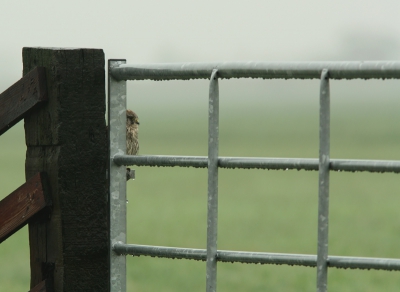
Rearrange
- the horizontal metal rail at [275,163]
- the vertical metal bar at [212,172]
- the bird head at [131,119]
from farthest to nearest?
the bird head at [131,119] < the vertical metal bar at [212,172] < the horizontal metal rail at [275,163]

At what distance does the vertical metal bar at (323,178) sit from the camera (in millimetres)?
2371

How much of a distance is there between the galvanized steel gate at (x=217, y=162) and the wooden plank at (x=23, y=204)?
248 mm

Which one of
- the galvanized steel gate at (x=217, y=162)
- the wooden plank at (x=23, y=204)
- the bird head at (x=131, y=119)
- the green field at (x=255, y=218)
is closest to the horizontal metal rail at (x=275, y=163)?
the galvanized steel gate at (x=217, y=162)

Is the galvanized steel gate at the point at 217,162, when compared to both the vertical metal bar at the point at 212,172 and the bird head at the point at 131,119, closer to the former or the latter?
the vertical metal bar at the point at 212,172

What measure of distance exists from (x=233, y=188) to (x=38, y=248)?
3970 cm

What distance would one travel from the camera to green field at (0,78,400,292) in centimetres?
1736

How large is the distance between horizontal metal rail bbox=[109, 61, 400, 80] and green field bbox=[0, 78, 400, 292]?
40.7 feet

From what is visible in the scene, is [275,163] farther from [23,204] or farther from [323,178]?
[23,204]

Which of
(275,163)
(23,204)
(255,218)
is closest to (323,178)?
(275,163)

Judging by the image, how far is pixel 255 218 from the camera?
31.6 m

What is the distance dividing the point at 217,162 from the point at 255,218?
29248 mm

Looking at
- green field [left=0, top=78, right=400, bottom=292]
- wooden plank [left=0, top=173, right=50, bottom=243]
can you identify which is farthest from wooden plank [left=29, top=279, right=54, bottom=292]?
green field [left=0, top=78, right=400, bottom=292]

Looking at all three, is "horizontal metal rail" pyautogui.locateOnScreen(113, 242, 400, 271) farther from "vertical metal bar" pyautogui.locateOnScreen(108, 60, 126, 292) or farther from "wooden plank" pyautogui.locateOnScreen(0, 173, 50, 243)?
"wooden plank" pyautogui.locateOnScreen(0, 173, 50, 243)

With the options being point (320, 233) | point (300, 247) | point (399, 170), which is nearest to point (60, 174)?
point (320, 233)
